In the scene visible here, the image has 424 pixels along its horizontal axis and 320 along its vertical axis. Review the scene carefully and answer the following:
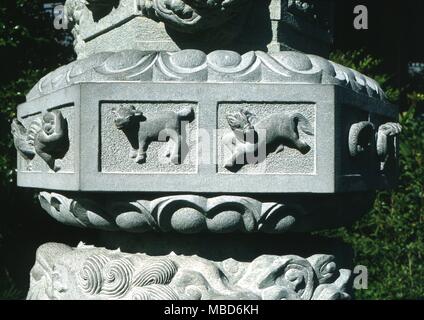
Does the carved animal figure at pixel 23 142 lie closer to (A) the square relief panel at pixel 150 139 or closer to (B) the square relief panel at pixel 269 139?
(A) the square relief panel at pixel 150 139

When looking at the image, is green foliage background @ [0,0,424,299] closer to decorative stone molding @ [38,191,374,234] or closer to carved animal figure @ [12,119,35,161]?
carved animal figure @ [12,119,35,161]

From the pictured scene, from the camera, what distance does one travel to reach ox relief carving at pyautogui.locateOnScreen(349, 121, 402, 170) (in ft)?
6.69

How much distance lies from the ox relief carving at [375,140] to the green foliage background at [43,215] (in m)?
1.52

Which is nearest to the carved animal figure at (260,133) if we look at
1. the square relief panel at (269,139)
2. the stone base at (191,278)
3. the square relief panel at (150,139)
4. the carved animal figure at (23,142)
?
the square relief panel at (269,139)

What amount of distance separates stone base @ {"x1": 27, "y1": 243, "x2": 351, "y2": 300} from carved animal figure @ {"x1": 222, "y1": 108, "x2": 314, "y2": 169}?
403 millimetres

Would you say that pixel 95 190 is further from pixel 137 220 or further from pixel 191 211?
pixel 191 211

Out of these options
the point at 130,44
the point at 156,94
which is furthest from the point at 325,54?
the point at 156,94

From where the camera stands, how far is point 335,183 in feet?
6.26

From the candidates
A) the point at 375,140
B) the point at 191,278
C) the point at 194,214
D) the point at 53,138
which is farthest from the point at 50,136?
the point at 375,140

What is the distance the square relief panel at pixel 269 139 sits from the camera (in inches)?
74.6

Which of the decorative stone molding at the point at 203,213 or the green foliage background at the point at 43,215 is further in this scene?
the green foliage background at the point at 43,215

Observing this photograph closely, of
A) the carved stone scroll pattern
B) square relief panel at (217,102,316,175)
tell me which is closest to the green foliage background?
the carved stone scroll pattern

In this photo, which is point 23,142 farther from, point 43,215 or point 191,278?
point 43,215

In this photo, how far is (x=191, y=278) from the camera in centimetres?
201
